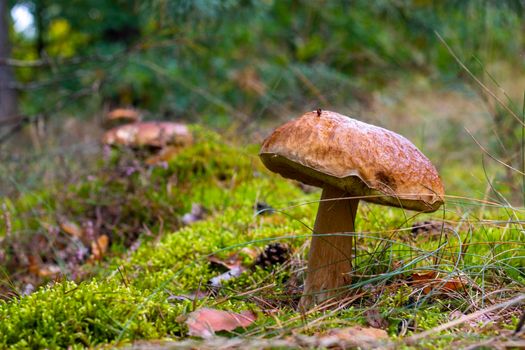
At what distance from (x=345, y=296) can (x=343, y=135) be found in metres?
0.69

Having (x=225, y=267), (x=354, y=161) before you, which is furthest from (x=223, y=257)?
(x=354, y=161)

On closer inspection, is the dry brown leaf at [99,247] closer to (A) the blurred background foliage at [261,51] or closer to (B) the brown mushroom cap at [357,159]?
(B) the brown mushroom cap at [357,159]

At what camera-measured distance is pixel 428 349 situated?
154 cm

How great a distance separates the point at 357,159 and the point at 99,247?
2.08 m

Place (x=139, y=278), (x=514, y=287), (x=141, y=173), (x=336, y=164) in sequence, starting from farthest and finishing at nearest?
(x=141, y=173) → (x=139, y=278) → (x=514, y=287) → (x=336, y=164)

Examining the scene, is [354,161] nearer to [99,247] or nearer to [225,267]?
[225,267]

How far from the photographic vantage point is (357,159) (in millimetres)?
1717

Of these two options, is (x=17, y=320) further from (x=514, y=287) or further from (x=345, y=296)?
(x=514, y=287)

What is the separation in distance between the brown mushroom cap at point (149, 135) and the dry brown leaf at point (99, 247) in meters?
1.00

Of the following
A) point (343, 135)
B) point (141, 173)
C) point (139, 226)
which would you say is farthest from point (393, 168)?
point (141, 173)

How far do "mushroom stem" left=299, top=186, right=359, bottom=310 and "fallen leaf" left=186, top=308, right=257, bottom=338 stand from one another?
14.0 inches

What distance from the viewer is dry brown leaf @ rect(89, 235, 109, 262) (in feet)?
10.4

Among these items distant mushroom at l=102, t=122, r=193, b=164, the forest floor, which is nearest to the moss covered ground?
the forest floor

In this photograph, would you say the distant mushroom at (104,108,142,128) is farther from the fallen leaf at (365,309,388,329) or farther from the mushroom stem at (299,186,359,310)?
the fallen leaf at (365,309,388,329)
